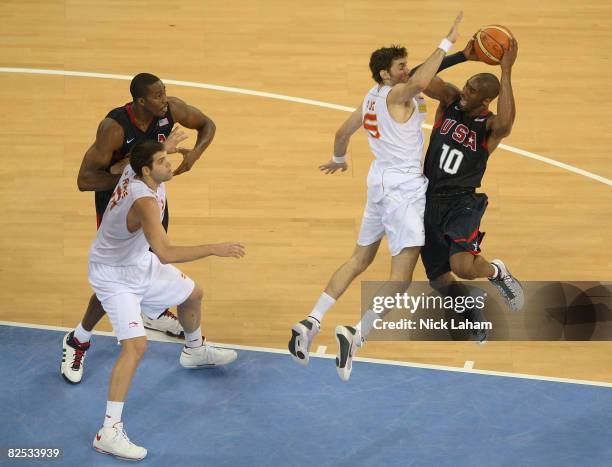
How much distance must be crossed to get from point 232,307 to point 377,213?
1.65 metres

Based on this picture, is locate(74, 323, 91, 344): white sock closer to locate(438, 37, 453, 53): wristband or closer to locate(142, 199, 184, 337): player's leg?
locate(142, 199, 184, 337): player's leg

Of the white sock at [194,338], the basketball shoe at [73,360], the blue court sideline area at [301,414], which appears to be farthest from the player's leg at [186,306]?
the basketball shoe at [73,360]

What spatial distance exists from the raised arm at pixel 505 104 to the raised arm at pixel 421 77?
18.7 inches

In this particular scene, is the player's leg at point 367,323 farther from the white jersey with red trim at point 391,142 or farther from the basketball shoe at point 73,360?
the basketball shoe at point 73,360

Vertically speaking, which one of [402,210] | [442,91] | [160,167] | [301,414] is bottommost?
[301,414]

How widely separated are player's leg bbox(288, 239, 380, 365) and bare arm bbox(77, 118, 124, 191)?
1.77 m

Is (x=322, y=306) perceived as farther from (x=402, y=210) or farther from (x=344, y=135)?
(x=344, y=135)

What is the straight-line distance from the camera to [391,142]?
8.14 meters

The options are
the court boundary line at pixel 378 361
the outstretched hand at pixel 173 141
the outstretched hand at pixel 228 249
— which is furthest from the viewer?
the court boundary line at pixel 378 361

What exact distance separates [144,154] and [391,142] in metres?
1.90

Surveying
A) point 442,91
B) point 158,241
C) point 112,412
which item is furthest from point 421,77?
point 112,412

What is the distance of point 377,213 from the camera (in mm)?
8344

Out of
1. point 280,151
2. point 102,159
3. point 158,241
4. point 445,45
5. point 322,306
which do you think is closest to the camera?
point 158,241

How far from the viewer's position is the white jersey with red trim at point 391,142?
8.08 m
